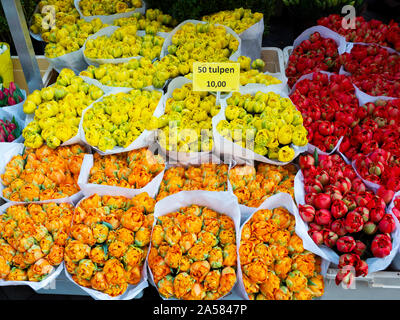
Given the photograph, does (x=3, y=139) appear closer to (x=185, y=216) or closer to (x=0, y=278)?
(x=0, y=278)

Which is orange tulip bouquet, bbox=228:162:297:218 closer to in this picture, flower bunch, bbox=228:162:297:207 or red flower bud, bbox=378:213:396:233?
flower bunch, bbox=228:162:297:207

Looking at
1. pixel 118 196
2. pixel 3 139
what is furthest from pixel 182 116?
pixel 3 139

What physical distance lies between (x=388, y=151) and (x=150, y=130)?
1.16 meters

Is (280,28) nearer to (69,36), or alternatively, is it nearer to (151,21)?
(151,21)

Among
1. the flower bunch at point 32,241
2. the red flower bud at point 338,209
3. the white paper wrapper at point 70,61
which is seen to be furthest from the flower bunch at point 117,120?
the red flower bud at point 338,209

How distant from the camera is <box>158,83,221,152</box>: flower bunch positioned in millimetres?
1754

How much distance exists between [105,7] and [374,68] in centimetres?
202

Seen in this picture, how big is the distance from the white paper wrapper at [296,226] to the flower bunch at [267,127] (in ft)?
0.71

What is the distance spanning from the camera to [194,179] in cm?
172

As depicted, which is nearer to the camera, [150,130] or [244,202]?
[244,202]

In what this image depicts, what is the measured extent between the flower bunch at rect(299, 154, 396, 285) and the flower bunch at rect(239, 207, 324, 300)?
94mm

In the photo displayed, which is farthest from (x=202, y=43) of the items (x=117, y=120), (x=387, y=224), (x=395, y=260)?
(x=395, y=260)

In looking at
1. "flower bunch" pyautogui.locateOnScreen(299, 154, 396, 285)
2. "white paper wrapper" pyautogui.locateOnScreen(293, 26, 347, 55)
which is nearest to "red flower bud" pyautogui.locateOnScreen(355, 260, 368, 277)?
"flower bunch" pyautogui.locateOnScreen(299, 154, 396, 285)

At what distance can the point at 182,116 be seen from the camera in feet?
6.13
